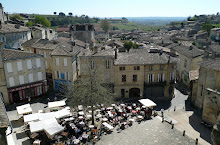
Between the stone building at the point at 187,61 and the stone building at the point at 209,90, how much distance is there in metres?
12.7

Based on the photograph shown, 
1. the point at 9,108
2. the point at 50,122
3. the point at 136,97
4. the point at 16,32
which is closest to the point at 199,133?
the point at 136,97

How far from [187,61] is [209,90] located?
20158 mm

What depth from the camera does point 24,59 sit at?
33.4 metres

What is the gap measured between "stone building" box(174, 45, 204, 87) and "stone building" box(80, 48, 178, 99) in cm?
949

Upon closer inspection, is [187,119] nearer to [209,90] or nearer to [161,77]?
[209,90]

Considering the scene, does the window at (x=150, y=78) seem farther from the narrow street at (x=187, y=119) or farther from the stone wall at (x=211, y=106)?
the stone wall at (x=211, y=106)

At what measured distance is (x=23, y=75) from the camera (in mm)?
33750

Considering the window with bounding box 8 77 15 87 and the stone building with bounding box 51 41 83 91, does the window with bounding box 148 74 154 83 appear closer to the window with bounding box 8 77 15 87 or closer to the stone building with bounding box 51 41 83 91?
the stone building with bounding box 51 41 83 91

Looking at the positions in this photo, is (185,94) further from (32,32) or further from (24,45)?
(32,32)

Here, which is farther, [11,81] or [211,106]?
[11,81]

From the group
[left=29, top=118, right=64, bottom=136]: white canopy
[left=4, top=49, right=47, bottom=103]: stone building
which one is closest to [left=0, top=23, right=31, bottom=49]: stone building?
[left=4, top=49, right=47, bottom=103]: stone building

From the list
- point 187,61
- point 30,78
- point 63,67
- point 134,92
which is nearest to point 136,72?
point 134,92

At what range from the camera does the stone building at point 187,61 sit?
146 ft

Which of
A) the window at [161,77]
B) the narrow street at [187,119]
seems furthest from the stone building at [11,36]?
the narrow street at [187,119]
